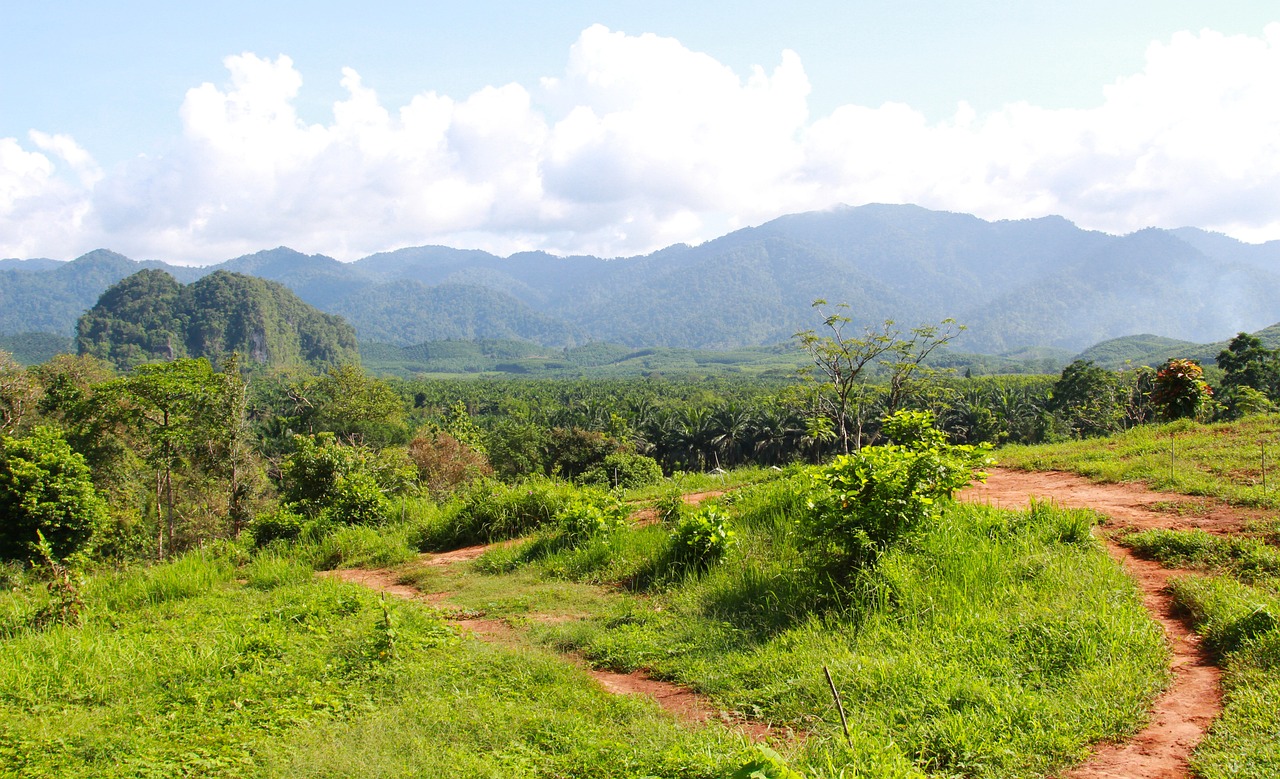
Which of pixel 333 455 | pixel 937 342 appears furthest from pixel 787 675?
pixel 937 342

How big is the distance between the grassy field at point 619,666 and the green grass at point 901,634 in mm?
18

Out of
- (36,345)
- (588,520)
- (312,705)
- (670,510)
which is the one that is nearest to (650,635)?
(312,705)

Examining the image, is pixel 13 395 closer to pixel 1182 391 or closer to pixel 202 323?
pixel 1182 391

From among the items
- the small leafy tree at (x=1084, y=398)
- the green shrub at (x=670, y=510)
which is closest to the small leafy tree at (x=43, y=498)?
the green shrub at (x=670, y=510)

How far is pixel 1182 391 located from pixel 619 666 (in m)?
15.8

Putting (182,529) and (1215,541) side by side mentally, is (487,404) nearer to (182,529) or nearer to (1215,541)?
(182,529)

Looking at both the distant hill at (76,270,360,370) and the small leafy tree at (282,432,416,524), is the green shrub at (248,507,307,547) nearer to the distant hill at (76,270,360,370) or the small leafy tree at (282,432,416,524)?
the small leafy tree at (282,432,416,524)

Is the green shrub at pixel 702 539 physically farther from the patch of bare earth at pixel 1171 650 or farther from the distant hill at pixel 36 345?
the distant hill at pixel 36 345

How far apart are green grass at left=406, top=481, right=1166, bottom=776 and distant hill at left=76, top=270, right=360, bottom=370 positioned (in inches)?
6153

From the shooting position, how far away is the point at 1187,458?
31.7 ft

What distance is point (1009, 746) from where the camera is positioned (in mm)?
3449

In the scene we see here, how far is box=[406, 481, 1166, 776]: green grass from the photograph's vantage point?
3.58 m

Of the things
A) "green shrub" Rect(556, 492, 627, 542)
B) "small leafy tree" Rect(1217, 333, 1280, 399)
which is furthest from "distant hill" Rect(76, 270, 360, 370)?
"small leafy tree" Rect(1217, 333, 1280, 399)

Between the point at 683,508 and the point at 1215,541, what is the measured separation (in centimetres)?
534
